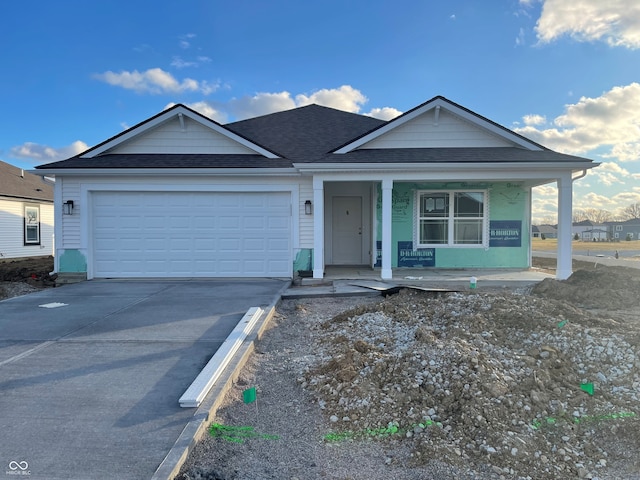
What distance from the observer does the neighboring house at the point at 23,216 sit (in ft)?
57.3

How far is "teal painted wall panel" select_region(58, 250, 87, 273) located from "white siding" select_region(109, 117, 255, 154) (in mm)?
2932

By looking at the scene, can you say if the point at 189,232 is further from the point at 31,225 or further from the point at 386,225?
the point at 31,225

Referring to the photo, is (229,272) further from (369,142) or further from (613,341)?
(613,341)

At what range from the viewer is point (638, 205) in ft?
307

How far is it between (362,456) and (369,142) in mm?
8752

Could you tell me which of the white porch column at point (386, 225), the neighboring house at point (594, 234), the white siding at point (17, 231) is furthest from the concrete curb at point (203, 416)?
the neighboring house at point (594, 234)

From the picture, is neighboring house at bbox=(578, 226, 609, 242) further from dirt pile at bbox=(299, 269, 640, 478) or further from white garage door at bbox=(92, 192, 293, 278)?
dirt pile at bbox=(299, 269, 640, 478)

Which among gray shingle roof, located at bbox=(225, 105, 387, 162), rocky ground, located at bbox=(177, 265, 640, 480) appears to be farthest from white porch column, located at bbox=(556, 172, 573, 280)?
gray shingle roof, located at bbox=(225, 105, 387, 162)

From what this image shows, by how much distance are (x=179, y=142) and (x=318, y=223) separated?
4.51 meters

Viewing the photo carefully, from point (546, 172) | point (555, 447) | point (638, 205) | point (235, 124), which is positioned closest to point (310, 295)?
point (555, 447)

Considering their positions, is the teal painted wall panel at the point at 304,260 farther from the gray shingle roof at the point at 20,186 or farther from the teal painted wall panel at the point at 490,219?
the gray shingle roof at the point at 20,186

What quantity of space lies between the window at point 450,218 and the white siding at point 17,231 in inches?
673

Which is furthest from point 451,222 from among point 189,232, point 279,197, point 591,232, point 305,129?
point 591,232

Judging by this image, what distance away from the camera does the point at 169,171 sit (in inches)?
402
